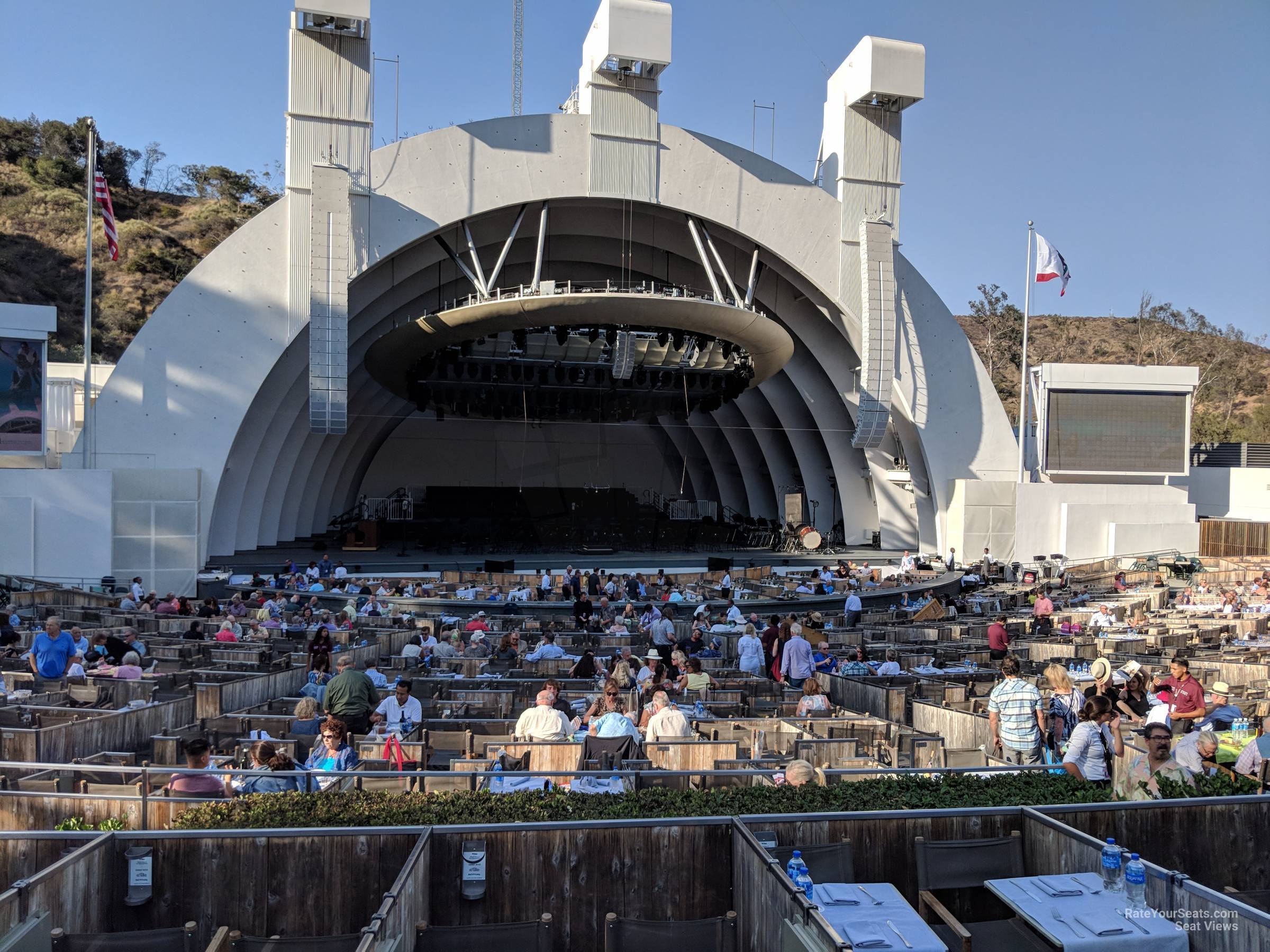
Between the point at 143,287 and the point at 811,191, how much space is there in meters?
41.7

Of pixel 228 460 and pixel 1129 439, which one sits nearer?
pixel 228 460

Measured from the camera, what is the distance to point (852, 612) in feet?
60.1

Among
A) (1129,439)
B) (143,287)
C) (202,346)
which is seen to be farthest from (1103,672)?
(143,287)

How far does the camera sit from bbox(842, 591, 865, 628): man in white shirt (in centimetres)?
1809

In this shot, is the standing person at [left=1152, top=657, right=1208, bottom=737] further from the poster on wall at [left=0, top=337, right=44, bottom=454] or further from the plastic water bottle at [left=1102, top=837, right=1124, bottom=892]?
the poster on wall at [left=0, top=337, right=44, bottom=454]

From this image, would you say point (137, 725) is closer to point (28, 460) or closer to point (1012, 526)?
point (28, 460)

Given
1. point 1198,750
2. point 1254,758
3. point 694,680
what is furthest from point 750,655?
point 1254,758

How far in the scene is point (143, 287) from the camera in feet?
178

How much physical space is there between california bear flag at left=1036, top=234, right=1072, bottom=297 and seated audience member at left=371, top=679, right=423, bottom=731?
25.6 metres

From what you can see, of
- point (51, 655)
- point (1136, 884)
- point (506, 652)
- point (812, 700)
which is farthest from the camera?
point (506, 652)

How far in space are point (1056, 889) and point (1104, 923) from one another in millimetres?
316

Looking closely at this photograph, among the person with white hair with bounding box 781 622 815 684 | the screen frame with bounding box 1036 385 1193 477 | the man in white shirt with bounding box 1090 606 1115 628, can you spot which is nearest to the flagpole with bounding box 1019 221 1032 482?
the screen frame with bounding box 1036 385 1193 477

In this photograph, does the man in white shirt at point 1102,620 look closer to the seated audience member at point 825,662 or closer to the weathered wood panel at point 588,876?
the seated audience member at point 825,662

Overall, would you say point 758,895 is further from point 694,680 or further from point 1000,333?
point 1000,333
